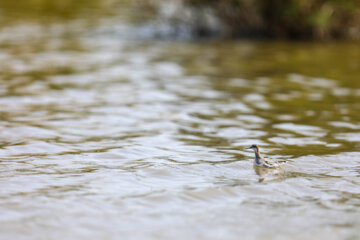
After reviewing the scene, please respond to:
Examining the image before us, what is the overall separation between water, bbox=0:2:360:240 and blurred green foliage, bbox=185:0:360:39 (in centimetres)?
147

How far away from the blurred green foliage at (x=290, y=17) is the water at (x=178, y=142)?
1472mm

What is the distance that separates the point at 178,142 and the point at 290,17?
12.8 metres

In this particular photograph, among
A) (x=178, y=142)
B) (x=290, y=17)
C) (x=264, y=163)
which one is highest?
(x=290, y=17)

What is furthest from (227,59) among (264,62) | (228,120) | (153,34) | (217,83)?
(228,120)

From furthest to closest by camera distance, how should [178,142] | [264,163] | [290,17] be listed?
[290,17] < [178,142] < [264,163]

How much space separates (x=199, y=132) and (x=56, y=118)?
9.97ft

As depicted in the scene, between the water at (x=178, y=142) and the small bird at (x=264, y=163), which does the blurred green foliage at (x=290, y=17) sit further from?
the small bird at (x=264, y=163)

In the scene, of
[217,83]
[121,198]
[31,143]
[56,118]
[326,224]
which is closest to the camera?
[326,224]

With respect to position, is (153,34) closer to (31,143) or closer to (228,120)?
(228,120)

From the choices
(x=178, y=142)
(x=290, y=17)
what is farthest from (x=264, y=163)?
(x=290, y=17)

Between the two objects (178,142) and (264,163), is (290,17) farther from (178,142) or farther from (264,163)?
(264,163)

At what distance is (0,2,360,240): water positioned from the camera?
23.0 feet

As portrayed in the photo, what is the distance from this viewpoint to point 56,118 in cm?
1228

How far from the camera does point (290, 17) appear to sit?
2200 centimetres
